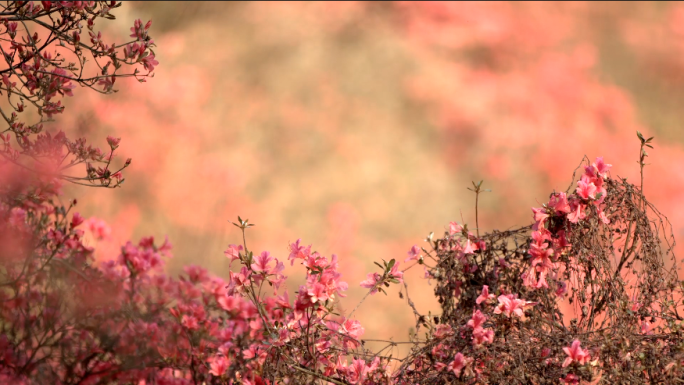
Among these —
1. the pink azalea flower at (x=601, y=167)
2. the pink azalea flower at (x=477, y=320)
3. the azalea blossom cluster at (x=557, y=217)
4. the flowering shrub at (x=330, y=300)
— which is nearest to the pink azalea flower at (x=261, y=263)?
the flowering shrub at (x=330, y=300)

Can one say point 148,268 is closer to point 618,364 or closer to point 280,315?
point 280,315

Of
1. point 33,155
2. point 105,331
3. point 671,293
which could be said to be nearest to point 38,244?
point 105,331

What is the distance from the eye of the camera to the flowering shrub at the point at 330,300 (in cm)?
205

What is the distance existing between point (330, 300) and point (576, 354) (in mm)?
701

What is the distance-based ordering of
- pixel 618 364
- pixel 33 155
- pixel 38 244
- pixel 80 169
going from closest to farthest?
pixel 618 364, pixel 33 155, pixel 38 244, pixel 80 169

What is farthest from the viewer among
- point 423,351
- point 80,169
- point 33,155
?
point 80,169

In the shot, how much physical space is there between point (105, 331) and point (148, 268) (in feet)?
1.08

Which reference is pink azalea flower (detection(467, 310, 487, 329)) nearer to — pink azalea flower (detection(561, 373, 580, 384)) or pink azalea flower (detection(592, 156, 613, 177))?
pink azalea flower (detection(561, 373, 580, 384))

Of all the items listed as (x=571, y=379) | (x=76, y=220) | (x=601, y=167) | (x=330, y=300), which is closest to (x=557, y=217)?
(x=601, y=167)

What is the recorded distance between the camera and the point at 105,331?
307cm

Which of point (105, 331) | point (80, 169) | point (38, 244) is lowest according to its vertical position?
point (105, 331)

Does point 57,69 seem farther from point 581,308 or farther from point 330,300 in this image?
point 581,308

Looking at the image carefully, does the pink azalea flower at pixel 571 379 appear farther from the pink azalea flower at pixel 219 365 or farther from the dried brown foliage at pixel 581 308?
the pink azalea flower at pixel 219 365

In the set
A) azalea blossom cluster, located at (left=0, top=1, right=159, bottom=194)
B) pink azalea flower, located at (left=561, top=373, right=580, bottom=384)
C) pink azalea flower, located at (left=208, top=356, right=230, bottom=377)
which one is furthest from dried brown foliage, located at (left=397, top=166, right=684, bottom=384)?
azalea blossom cluster, located at (left=0, top=1, right=159, bottom=194)
